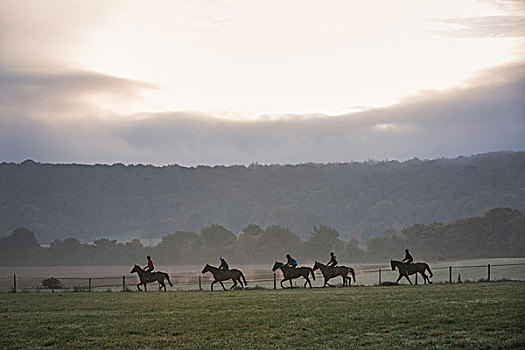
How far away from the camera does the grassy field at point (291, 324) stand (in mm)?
14445

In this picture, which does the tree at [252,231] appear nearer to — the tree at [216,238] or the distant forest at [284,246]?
the distant forest at [284,246]

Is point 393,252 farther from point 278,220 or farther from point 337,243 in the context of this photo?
point 278,220

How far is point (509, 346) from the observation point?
1279cm

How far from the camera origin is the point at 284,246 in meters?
130

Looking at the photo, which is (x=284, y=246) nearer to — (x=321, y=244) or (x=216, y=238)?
(x=321, y=244)

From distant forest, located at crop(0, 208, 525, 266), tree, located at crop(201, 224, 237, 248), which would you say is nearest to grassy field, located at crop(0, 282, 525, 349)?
distant forest, located at crop(0, 208, 525, 266)

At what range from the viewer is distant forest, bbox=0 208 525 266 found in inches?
4195

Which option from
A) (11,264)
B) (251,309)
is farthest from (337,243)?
(251,309)

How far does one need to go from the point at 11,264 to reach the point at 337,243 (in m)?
73.0

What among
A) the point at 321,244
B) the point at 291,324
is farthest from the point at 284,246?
the point at 291,324

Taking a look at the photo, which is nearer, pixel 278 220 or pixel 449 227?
pixel 449 227

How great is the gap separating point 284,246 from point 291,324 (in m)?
113

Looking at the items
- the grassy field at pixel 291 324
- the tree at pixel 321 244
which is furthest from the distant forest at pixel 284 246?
the grassy field at pixel 291 324

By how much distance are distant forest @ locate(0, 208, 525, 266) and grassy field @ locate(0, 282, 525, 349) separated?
8793cm
